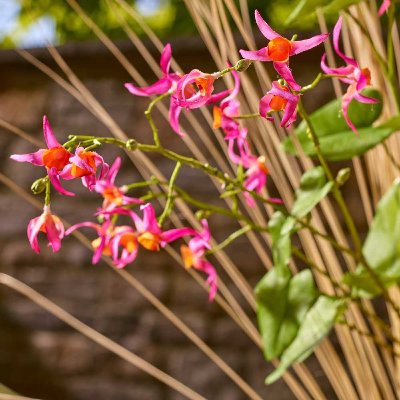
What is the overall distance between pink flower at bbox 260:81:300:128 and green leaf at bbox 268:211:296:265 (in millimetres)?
191

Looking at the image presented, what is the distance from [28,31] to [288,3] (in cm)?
83

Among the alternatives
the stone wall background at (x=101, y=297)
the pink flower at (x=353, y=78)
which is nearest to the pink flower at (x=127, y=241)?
the pink flower at (x=353, y=78)

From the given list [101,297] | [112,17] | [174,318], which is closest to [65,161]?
[174,318]

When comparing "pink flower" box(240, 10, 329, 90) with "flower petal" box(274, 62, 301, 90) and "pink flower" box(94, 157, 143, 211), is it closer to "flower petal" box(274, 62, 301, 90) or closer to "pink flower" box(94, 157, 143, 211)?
"flower petal" box(274, 62, 301, 90)

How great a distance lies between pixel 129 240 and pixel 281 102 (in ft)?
0.86

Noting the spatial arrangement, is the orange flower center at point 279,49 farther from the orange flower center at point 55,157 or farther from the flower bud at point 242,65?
the orange flower center at point 55,157

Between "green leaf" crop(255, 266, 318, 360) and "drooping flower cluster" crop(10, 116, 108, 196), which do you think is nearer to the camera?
"drooping flower cluster" crop(10, 116, 108, 196)

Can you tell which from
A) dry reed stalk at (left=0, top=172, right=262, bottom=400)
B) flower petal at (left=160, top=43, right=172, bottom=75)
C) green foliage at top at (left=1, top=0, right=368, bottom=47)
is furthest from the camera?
green foliage at top at (left=1, top=0, right=368, bottom=47)

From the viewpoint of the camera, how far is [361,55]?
0.99 meters

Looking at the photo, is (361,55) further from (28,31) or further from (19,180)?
(28,31)

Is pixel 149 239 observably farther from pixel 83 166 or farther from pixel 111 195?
pixel 83 166

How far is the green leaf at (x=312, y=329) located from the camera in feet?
2.12

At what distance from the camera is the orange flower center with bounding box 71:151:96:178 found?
0.48 m

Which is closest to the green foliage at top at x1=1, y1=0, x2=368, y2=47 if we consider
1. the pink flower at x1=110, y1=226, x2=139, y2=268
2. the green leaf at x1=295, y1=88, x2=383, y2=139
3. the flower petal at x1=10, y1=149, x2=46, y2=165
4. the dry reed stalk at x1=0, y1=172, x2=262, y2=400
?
the dry reed stalk at x1=0, y1=172, x2=262, y2=400
